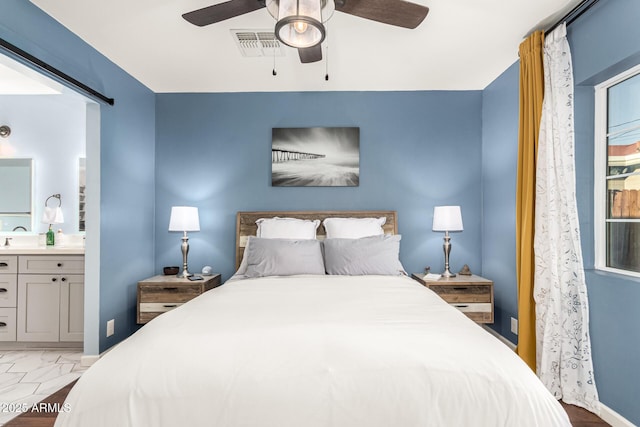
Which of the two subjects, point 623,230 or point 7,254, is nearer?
point 623,230

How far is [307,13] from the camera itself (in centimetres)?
162

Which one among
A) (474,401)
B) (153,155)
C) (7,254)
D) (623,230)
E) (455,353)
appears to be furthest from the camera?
(153,155)

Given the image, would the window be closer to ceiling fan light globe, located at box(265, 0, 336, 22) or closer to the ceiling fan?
the ceiling fan

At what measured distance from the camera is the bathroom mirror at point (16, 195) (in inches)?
152

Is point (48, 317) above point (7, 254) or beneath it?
beneath

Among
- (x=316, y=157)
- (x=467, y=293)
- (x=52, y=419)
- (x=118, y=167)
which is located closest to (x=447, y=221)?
(x=467, y=293)

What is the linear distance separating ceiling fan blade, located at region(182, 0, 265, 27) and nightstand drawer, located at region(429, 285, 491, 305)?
105 inches

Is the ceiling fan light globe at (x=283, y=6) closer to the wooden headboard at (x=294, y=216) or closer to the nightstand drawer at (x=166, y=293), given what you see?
the wooden headboard at (x=294, y=216)

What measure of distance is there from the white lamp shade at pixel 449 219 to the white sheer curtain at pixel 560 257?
928 mm

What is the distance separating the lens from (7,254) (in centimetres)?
324

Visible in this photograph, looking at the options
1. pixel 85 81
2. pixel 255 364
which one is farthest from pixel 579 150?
pixel 85 81

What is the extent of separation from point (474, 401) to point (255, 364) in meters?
0.79

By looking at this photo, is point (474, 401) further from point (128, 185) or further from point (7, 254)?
point (7, 254)

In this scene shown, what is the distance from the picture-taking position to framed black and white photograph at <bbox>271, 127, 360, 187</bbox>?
12.5 feet
